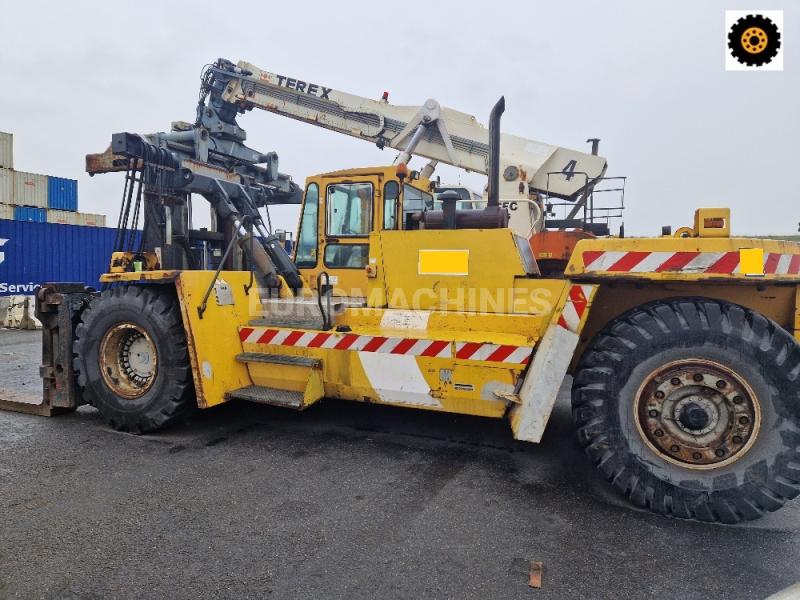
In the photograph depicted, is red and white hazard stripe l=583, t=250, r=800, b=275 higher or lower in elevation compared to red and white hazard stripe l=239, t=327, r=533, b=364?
higher

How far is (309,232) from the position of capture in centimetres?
501

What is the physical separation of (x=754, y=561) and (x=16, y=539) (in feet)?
13.6

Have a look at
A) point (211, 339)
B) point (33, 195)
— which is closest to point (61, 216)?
point (33, 195)

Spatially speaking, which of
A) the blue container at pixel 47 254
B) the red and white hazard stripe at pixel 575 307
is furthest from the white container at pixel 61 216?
the red and white hazard stripe at pixel 575 307

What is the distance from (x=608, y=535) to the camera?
2.92m

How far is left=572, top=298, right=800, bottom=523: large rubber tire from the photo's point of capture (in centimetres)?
300

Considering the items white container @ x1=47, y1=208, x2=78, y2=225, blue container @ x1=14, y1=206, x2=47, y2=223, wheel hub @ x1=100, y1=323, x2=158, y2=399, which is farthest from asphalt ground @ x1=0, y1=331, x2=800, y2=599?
white container @ x1=47, y1=208, x2=78, y2=225

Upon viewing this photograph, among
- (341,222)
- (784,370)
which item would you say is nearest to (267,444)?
(341,222)

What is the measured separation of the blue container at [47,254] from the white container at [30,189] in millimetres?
10041

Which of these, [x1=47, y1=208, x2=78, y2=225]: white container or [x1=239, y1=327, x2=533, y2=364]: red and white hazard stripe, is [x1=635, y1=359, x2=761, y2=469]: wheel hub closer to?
[x1=239, y1=327, x2=533, y2=364]: red and white hazard stripe

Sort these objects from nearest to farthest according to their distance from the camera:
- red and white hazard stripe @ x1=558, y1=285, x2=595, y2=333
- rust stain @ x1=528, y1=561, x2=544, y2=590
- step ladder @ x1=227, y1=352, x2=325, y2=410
→ rust stain @ x1=528, y1=561, x2=544, y2=590 → red and white hazard stripe @ x1=558, y1=285, x2=595, y2=333 → step ladder @ x1=227, y1=352, x2=325, y2=410

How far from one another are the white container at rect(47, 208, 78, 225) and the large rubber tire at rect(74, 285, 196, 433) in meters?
23.3

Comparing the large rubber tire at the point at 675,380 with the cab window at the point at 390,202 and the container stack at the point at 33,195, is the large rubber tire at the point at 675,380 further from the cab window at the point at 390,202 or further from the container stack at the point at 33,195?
the container stack at the point at 33,195

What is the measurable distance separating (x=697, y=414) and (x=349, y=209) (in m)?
3.39
